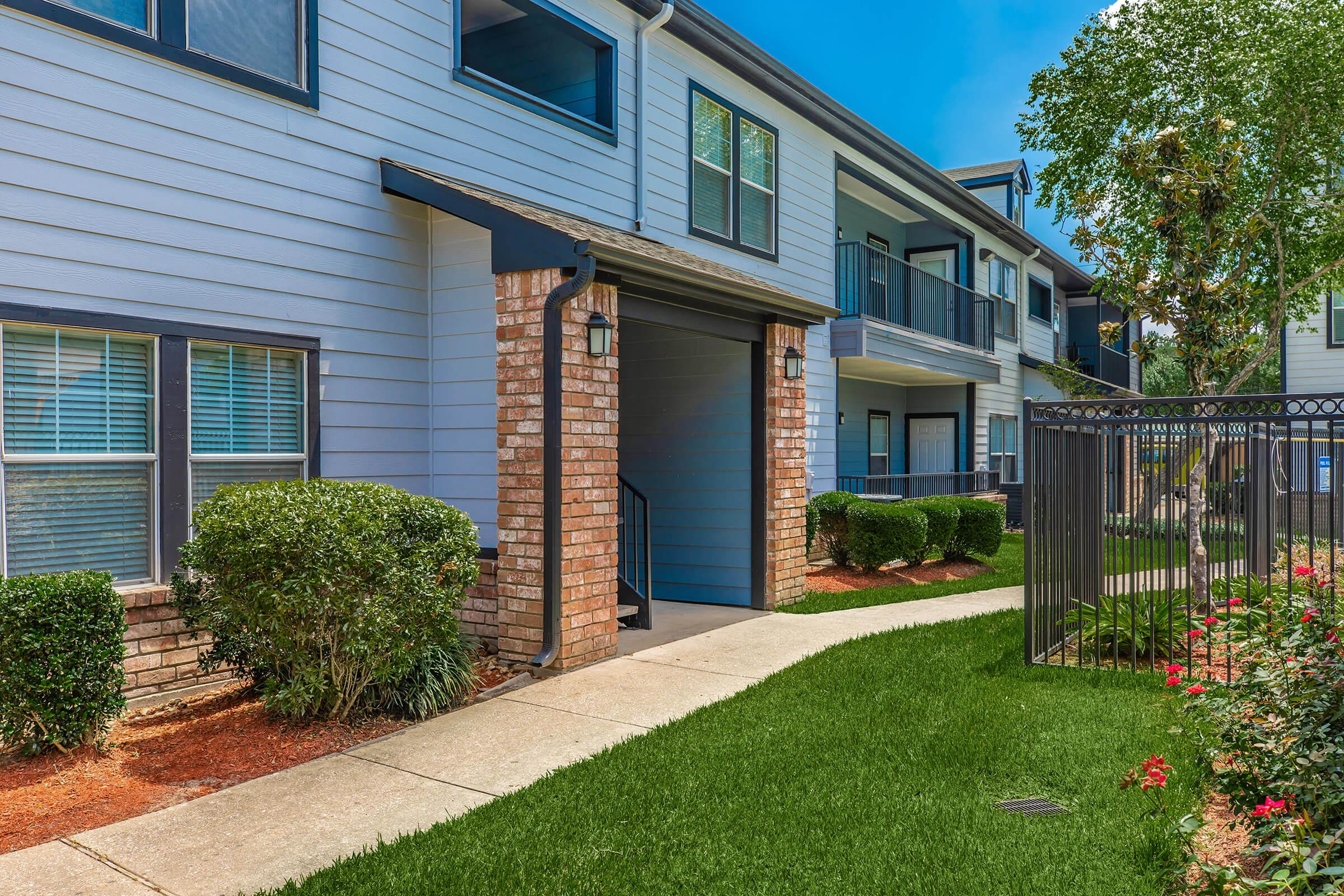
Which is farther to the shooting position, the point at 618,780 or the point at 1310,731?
the point at 618,780

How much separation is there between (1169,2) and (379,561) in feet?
48.0

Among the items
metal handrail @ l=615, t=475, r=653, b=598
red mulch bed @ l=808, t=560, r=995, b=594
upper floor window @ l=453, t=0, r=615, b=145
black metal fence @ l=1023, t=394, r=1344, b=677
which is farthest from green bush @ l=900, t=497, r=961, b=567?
upper floor window @ l=453, t=0, r=615, b=145

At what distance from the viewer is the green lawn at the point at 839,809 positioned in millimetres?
3596

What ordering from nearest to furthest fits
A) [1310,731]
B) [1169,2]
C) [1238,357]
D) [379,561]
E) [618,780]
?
[1310,731] → [618,780] → [379,561] → [1238,357] → [1169,2]

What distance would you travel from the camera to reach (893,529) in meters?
11.9

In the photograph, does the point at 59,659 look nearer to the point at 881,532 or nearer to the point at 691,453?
the point at 691,453

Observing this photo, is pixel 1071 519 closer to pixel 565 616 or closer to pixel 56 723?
pixel 565 616

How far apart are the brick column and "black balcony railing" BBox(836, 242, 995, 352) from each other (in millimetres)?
5020

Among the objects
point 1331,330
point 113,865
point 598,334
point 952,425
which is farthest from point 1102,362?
point 113,865

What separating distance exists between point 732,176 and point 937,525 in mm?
5488

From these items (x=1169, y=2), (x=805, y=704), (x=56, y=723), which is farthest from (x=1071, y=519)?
(x=1169, y=2)

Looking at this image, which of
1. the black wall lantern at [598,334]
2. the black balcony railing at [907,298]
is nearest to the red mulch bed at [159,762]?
the black wall lantern at [598,334]

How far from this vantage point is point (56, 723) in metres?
4.73

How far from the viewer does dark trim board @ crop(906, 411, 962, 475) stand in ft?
66.1
